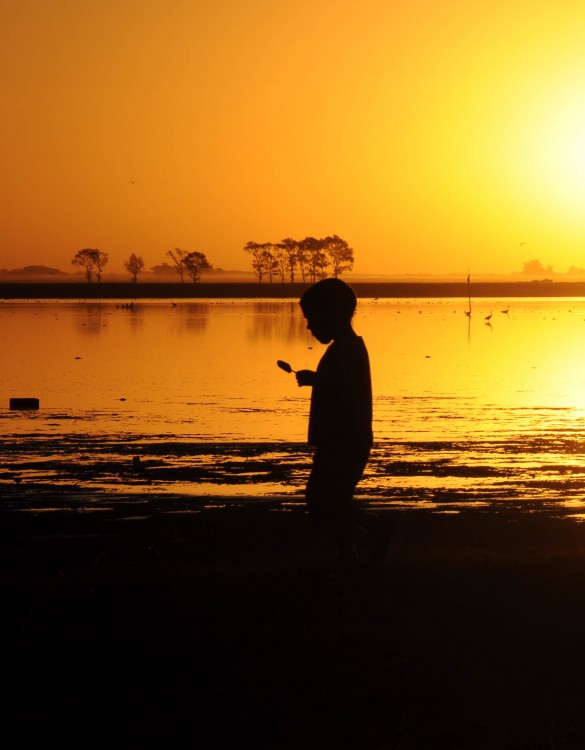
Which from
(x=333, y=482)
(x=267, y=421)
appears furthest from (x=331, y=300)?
(x=267, y=421)

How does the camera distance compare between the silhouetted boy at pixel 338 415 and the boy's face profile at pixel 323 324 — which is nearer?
the silhouetted boy at pixel 338 415

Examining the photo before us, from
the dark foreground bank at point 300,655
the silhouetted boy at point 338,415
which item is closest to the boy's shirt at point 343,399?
the silhouetted boy at point 338,415

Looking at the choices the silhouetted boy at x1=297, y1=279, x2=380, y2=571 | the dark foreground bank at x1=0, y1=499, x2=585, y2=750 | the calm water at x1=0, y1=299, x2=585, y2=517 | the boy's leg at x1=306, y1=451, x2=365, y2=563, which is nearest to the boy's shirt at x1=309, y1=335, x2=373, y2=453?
the silhouetted boy at x1=297, y1=279, x2=380, y2=571

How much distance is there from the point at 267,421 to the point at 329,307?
53.2ft

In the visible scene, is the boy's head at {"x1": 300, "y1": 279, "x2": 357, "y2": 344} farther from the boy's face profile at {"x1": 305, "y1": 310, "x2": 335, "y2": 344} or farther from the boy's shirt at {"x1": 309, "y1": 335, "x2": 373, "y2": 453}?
the boy's shirt at {"x1": 309, "y1": 335, "x2": 373, "y2": 453}

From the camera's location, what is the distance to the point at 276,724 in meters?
4.64

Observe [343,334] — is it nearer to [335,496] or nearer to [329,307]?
[329,307]

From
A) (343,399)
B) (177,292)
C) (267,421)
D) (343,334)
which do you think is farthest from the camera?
(177,292)

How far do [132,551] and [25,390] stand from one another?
66.9 ft

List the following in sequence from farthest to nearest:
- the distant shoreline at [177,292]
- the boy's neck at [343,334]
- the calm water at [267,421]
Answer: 1. the distant shoreline at [177,292]
2. the calm water at [267,421]
3. the boy's neck at [343,334]

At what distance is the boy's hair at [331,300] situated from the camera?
22.3 ft

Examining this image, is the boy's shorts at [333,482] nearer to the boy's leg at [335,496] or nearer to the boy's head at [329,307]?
the boy's leg at [335,496]

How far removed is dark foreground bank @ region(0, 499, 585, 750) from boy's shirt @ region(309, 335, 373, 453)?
2.79 feet

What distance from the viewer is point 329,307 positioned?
22.3 ft
